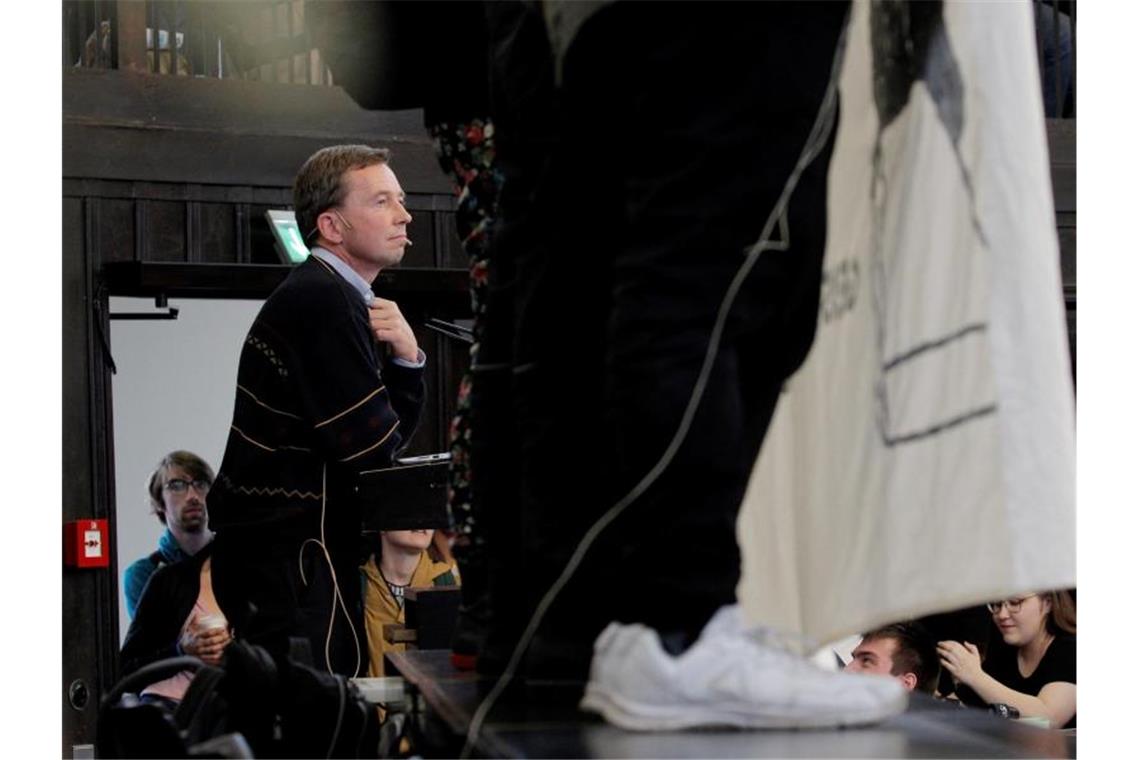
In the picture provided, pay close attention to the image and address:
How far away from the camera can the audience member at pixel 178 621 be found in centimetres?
444

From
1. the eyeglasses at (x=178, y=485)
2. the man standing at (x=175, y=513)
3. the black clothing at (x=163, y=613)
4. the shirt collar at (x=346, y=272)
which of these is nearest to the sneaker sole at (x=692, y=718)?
the shirt collar at (x=346, y=272)

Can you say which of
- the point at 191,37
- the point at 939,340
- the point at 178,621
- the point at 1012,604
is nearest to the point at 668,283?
the point at 939,340

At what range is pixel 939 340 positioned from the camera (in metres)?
1.63

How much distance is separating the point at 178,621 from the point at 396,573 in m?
0.55

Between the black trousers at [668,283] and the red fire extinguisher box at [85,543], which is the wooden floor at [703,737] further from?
the red fire extinguisher box at [85,543]

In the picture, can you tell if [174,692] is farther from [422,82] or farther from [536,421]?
[536,421]

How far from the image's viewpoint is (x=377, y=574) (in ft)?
14.9

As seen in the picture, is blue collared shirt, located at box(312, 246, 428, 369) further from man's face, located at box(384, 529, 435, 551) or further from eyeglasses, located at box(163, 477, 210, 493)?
eyeglasses, located at box(163, 477, 210, 493)

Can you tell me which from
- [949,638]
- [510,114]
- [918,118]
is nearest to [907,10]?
[918,118]

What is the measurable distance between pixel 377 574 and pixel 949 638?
1.40m

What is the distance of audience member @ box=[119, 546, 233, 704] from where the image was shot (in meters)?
4.44

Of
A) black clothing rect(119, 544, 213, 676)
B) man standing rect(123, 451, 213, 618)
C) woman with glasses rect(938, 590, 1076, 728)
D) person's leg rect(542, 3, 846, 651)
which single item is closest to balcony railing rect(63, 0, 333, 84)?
man standing rect(123, 451, 213, 618)

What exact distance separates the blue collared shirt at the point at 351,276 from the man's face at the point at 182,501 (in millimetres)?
2165

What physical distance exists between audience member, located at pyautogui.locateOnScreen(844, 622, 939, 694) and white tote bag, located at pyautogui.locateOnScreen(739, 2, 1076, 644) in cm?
217
